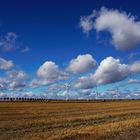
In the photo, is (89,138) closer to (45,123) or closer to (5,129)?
(5,129)

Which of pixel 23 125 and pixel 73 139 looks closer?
pixel 73 139

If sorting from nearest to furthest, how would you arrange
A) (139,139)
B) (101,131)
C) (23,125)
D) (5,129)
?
(139,139) < (101,131) < (5,129) < (23,125)

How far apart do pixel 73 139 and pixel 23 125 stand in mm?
14614

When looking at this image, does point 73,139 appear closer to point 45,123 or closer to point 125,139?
point 125,139

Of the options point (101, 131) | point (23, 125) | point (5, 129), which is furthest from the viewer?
point (23, 125)

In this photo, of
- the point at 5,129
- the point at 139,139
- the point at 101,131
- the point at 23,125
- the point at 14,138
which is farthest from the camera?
the point at 23,125

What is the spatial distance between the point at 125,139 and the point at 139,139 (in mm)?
1001

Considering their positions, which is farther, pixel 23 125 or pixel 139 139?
pixel 23 125

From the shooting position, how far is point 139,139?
1075 inches

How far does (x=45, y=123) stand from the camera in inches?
1730

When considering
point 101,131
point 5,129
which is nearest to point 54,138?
point 101,131

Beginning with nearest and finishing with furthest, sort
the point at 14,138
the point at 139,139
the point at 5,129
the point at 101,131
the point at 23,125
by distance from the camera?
the point at 139,139
the point at 14,138
the point at 101,131
the point at 5,129
the point at 23,125

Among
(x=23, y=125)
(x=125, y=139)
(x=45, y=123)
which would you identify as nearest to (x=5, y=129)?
(x=23, y=125)

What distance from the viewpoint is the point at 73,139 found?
28000mm
